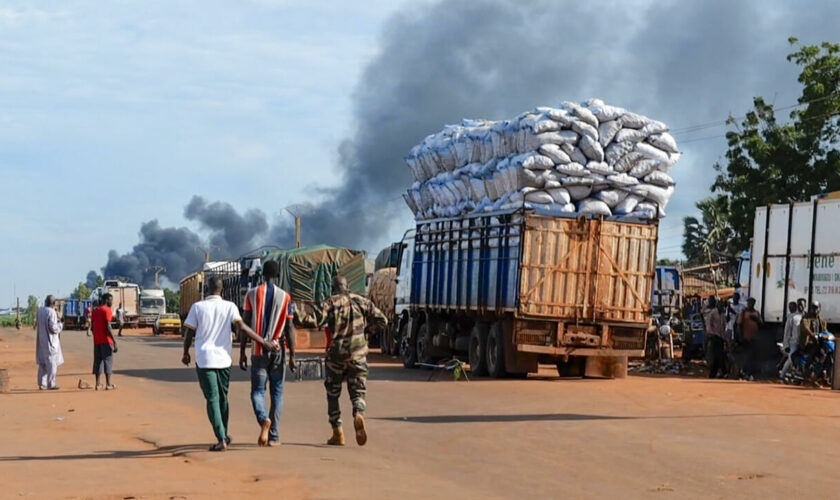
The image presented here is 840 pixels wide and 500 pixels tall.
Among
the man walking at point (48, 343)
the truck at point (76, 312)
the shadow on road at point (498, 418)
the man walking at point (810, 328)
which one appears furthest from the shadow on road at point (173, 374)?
the truck at point (76, 312)

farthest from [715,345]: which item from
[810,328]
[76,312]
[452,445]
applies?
[76,312]

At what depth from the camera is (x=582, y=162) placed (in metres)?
22.6

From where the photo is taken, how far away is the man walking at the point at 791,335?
2266 centimetres

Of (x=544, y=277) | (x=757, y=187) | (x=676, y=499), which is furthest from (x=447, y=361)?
(x=757, y=187)

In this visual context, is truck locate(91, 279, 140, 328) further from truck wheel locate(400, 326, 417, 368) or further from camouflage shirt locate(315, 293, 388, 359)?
camouflage shirt locate(315, 293, 388, 359)

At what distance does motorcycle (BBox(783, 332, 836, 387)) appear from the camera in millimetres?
22406

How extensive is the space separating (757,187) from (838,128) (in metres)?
3.14

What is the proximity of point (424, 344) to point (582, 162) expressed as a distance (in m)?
5.70

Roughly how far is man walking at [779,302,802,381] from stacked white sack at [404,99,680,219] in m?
2.90

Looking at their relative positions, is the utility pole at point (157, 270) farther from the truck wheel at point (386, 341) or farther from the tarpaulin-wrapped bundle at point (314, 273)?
the truck wheel at point (386, 341)

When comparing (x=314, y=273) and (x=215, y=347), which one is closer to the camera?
(x=215, y=347)

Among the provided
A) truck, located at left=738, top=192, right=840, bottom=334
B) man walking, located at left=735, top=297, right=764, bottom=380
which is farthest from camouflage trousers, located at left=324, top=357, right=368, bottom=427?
man walking, located at left=735, top=297, right=764, bottom=380

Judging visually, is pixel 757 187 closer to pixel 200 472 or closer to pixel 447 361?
pixel 447 361

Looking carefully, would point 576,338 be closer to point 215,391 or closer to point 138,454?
point 215,391
